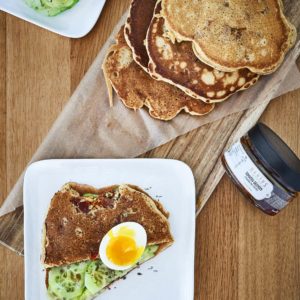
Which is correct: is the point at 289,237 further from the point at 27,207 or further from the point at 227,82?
the point at 27,207

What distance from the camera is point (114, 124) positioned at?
1.65 metres

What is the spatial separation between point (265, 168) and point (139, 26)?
0.52 m

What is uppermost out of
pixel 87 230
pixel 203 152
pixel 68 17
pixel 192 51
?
pixel 192 51

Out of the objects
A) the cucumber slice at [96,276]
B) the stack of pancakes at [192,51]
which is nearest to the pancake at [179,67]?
the stack of pancakes at [192,51]

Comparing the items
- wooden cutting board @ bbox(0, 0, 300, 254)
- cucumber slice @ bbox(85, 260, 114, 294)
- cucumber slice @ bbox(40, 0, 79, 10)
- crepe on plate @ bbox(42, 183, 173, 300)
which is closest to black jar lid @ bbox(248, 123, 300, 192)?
wooden cutting board @ bbox(0, 0, 300, 254)

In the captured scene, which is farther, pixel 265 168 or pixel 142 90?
pixel 142 90

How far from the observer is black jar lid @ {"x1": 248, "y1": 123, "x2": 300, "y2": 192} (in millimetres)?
1454

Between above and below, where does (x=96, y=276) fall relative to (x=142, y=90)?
below

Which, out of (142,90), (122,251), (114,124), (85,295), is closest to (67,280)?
(85,295)

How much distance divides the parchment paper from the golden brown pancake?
0.35 feet

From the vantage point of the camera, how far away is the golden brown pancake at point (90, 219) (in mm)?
1599

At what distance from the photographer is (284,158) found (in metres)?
1.46

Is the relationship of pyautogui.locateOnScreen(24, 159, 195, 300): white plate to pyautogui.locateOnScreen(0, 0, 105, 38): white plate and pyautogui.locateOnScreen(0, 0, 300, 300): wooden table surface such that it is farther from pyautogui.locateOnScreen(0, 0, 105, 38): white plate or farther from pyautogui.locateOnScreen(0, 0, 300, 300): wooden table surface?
pyautogui.locateOnScreen(0, 0, 105, 38): white plate

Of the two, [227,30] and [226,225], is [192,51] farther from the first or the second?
[226,225]
